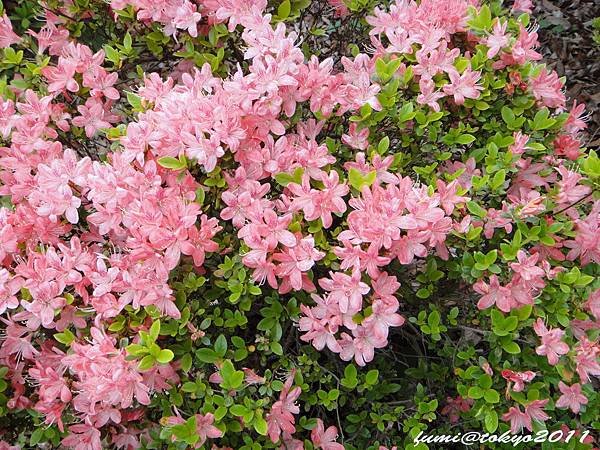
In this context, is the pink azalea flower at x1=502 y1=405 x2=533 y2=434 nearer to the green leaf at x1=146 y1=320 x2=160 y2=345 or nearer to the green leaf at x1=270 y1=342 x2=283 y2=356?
the green leaf at x1=270 y1=342 x2=283 y2=356

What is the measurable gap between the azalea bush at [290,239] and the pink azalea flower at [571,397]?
1 centimetres

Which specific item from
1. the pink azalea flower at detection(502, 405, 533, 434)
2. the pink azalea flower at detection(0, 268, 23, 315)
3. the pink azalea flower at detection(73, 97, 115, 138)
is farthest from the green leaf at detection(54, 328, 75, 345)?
the pink azalea flower at detection(502, 405, 533, 434)

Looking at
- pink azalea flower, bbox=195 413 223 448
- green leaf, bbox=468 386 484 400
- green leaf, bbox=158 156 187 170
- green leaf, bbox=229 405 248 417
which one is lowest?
pink azalea flower, bbox=195 413 223 448

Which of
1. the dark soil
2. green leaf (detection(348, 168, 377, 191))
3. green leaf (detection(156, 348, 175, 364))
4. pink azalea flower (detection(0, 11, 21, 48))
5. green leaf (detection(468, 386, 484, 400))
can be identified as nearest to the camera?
green leaf (detection(156, 348, 175, 364))

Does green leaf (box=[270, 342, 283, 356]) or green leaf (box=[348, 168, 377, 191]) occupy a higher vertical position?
green leaf (box=[348, 168, 377, 191])

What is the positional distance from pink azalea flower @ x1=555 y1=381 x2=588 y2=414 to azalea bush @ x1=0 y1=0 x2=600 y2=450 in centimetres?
1

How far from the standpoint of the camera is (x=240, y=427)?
204 centimetres

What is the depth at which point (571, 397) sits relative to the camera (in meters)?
2.03

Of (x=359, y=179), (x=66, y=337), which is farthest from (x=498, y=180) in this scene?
(x=66, y=337)

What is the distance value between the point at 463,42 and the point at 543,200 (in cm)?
72

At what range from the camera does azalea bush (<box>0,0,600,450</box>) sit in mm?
1899

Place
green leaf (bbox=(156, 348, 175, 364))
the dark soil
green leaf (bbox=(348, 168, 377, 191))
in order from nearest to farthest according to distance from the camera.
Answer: green leaf (bbox=(156, 348, 175, 364))
green leaf (bbox=(348, 168, 377, 191))
the dark soil

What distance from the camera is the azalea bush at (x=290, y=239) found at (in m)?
1.90

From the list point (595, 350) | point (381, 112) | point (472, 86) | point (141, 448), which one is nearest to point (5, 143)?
point (141, 448)
